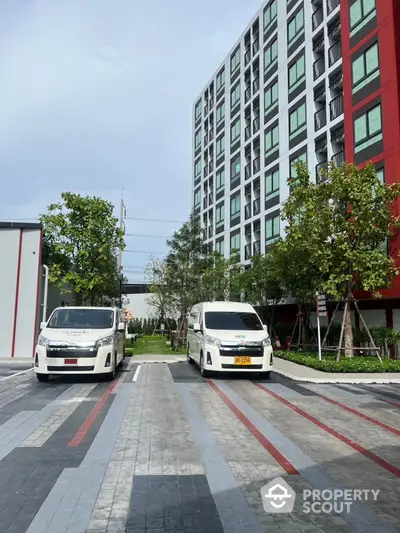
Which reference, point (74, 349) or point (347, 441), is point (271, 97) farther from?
point (347, 441)

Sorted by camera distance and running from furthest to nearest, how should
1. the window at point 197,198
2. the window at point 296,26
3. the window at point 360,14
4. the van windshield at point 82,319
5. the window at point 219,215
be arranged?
the window at point 197,198 < the window at point 219,215 < the window at point 296,26 < the window at point 360,14 < the van windshield at point 82,319

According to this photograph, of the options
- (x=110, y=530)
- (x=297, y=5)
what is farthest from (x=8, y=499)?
(x=297, y=5)

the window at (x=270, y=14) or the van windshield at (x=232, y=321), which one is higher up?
the window at (x=270, y=14)

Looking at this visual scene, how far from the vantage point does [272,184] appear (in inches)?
1308

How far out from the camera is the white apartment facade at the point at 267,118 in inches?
1081

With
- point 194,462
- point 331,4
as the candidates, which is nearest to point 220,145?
point 331,4

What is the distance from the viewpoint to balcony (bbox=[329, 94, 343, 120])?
25766 mm

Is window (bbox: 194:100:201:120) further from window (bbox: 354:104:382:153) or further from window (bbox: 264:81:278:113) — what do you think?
window (bbox: 354:104:382:153)

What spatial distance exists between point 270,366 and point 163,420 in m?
6.05

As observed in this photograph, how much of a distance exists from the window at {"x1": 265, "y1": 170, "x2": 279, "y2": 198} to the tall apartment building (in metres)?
0.08

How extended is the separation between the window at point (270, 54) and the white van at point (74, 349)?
28.5m

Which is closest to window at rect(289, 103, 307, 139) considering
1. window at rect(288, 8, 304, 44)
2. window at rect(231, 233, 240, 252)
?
window at rect(288, 8, 304, 44)

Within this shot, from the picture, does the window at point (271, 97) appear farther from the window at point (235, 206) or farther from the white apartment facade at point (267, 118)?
the window at point (235, 206)

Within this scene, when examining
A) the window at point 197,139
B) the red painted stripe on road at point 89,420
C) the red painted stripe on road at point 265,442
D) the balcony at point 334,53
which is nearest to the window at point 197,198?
the window at point 197,139
